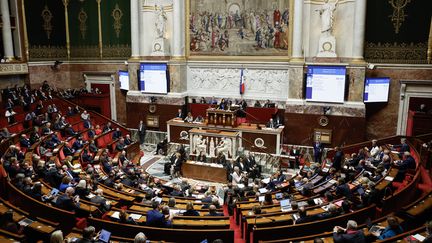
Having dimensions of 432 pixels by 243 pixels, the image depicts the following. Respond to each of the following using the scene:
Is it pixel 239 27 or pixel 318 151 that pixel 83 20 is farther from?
pixel 318 151

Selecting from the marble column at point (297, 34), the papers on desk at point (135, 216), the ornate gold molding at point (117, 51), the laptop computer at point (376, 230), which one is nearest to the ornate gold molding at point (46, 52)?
the ornate gold molding at point (117, 51)

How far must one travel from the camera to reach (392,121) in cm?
1727

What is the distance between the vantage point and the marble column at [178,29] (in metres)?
20.0

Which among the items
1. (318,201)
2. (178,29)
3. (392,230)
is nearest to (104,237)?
(392,230)

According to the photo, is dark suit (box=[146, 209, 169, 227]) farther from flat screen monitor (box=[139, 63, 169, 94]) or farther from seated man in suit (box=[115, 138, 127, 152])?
flat screen monitor (box=[139, 63, 169, 94])

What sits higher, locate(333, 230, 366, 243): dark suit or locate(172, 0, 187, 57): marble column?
locate(172, 0, 187, 57): marble column

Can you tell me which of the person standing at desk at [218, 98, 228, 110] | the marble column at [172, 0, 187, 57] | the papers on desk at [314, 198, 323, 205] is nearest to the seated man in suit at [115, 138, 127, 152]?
the person standing at desk at [218, 98, 228, 110]

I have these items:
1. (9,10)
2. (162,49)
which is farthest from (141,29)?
(9,10)

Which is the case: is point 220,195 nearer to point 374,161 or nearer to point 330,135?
point 374,161

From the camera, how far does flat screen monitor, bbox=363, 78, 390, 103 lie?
54.5 ft

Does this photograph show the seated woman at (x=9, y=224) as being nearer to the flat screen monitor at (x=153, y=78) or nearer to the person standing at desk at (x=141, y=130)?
the person standing at desk at (x=141, y=130)

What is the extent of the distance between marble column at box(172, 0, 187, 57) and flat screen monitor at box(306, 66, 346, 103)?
24.7 ft

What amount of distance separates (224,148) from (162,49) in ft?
24.8

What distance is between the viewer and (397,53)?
656 inches
